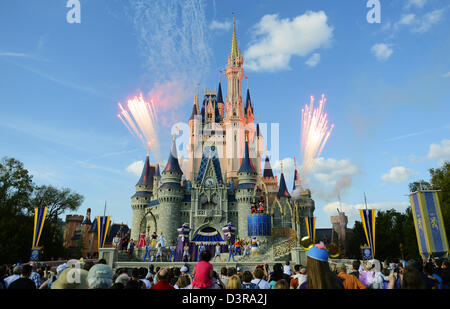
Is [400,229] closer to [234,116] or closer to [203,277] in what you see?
[234,116]

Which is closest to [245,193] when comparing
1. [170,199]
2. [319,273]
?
[170,199]

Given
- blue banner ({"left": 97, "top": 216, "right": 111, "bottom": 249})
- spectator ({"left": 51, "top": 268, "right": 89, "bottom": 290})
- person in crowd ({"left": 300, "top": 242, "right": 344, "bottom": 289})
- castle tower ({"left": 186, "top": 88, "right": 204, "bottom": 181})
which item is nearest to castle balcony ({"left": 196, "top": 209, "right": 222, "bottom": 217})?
castle tower ({"left": 186, "top": 88, "right": 204, "bottom": 181})

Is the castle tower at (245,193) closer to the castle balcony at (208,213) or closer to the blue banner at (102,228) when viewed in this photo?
the castle balcony at (208,213)

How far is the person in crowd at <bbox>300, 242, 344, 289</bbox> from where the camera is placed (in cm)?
343

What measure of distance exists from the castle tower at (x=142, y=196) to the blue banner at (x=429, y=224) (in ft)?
144

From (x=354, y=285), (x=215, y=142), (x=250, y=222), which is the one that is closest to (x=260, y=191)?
(x=215, y=142)

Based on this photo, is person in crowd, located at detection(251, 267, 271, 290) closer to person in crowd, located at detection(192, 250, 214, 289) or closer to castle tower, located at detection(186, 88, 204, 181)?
person in crowd, located at detection(192, 250, 214, 289)

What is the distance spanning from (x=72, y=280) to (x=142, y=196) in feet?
182

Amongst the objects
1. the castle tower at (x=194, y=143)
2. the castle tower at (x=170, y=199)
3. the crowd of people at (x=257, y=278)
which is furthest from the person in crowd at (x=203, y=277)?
the castle tower at (x=194, y=143)

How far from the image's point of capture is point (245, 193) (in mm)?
52344

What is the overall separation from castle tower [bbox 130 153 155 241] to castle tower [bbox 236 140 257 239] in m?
17.4

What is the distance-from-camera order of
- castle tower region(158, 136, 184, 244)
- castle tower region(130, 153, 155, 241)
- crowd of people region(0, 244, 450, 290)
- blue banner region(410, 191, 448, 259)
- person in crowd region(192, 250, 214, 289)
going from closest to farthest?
crowd of people region(0, 244, 450, 290)
person in crowd region(192, 250, 214, 289)
blue banner region(410, 191, 448, 259)
castle tower region(158, 136, 184, 244)
castle tower region(130, 153, 155, 241)
